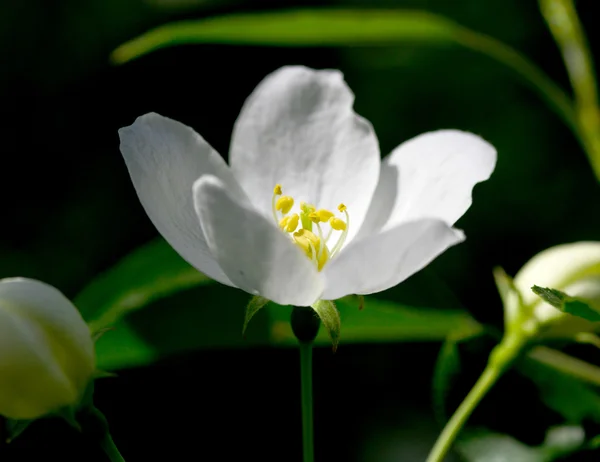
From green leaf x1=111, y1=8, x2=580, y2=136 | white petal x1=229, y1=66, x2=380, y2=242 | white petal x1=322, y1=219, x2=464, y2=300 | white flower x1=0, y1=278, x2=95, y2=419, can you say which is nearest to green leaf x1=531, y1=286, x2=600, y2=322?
white petal x1=322, y1=219, x2=464, y2=300

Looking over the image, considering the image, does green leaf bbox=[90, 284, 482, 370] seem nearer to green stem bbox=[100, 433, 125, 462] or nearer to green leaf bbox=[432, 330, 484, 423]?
green leaf bbox=[432, 330, 484, 423]

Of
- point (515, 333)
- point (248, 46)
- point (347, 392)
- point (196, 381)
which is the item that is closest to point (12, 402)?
point (515, 333)

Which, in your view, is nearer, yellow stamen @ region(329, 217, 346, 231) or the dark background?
yellow stamen @ region(329, 217, 346, 231)

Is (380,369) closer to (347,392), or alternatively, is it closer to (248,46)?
(347,392)

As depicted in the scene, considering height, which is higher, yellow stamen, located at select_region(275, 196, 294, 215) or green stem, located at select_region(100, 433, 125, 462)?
yellow stamen, located at select_region(275, 196, 294, 215)

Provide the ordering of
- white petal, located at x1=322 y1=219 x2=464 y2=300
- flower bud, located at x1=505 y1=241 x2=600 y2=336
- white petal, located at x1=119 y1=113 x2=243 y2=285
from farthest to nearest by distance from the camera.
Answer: flower bud, located at x1=505 y1=241 x2=600 y2=336 < white petal, located at x1=119 y1=113 x2=243 y2=285 < white petal, located at x1=322 y1=219 x2=464 y2=300

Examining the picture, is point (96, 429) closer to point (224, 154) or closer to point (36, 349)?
point (36, 349)

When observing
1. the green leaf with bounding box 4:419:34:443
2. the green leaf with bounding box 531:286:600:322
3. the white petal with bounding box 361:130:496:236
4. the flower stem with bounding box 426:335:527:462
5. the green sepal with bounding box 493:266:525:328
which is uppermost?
the white petal with bounding box 361:130:496:236

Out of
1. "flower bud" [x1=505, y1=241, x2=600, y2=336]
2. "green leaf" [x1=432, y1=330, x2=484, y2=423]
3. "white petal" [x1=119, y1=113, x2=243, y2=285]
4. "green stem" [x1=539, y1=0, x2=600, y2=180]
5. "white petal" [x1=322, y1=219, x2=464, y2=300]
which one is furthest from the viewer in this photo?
"green stem" [x1=539, y1=0, x2=600, y2=180]
